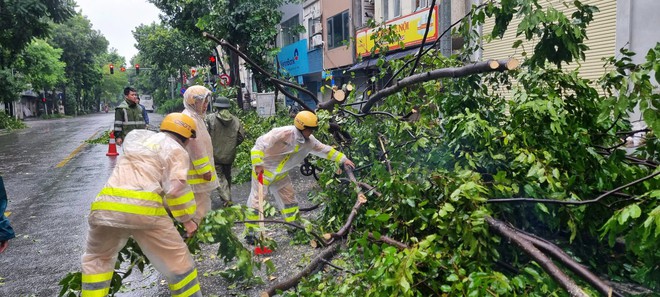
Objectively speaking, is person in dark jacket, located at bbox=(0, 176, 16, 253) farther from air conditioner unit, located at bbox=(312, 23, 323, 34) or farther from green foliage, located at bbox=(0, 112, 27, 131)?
green foliage, located at bbox=(0, 112, 27, 131)

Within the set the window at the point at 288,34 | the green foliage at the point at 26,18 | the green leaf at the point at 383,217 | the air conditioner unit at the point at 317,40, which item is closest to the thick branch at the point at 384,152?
the green leaf at the point at 383,217

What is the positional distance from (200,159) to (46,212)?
11.8ft

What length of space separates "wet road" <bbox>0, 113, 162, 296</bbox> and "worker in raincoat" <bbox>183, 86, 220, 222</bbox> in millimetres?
1024

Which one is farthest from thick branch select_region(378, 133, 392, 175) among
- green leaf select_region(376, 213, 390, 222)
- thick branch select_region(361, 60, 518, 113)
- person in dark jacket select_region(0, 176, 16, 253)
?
person in dark jacket select_region(0, 176, 16, 253)

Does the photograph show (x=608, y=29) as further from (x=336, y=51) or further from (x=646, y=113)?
(x=336, y=51)

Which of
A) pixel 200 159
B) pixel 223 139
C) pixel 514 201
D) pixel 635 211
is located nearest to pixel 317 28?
pixel 223 139

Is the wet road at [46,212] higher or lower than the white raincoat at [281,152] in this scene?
lower

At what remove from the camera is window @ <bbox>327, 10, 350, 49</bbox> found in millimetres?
21656

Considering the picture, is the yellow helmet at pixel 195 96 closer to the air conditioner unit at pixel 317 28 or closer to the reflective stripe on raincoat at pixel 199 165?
the reflective stripe on raincoat at pixel 199 165

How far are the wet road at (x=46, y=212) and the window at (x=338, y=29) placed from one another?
11.3 meters

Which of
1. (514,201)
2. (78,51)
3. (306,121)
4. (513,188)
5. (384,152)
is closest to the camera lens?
(514,201)

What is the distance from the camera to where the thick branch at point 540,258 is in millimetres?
A: 2289

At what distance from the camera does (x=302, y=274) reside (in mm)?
3691

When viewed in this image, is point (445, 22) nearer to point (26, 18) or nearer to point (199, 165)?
point (199, 165)
